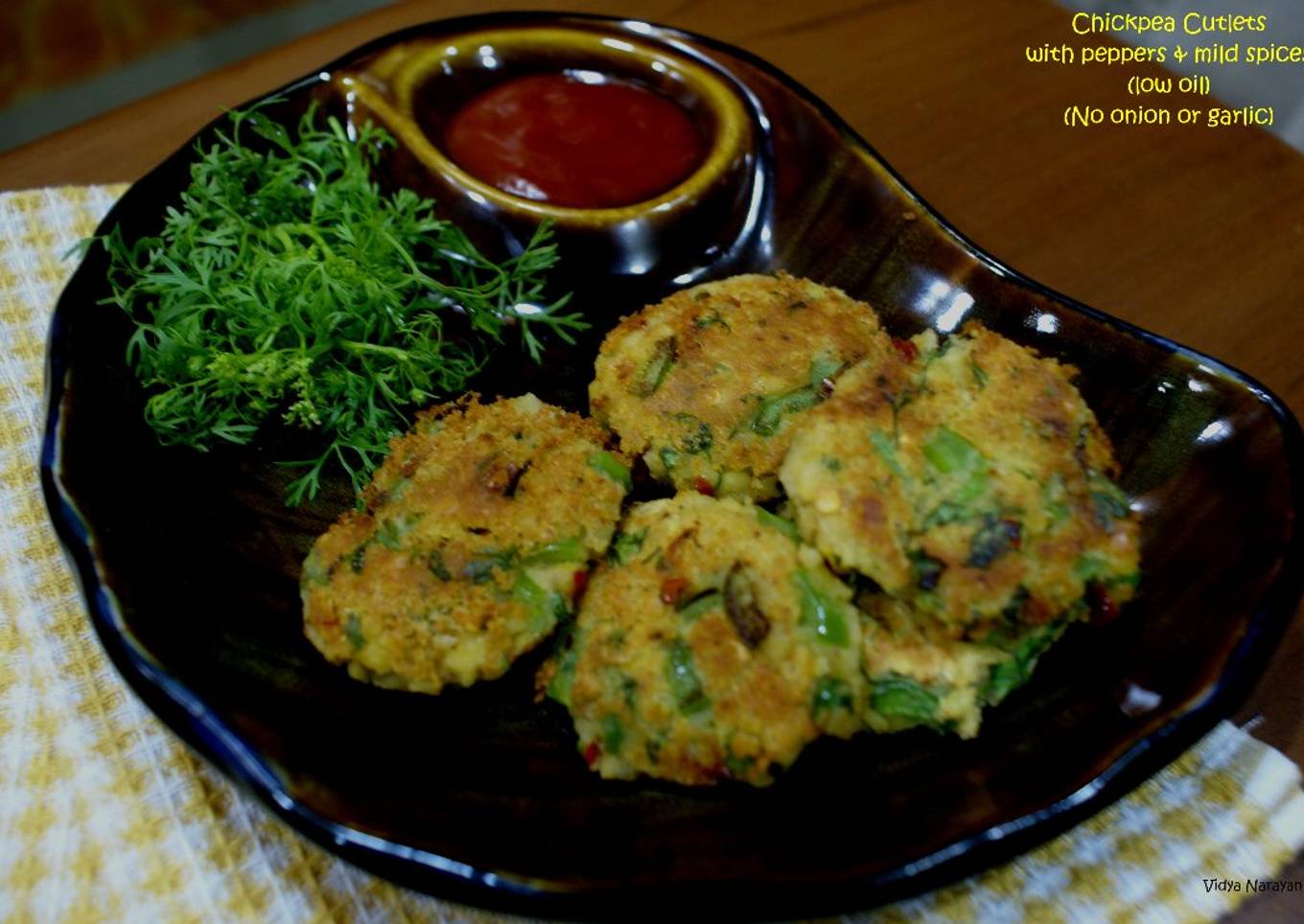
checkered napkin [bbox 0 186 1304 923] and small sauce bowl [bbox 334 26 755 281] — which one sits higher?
small sauce bowl [bbox 334 26 755 281]

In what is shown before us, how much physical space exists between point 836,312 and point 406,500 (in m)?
1.21

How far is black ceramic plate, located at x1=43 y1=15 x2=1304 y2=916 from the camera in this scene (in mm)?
1915

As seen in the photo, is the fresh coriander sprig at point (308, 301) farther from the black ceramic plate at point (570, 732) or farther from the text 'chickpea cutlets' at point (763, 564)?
the text 'chickpea cutlets' at point (763, 564)

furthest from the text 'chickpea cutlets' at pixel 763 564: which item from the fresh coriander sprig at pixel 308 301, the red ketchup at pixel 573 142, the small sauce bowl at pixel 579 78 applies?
the red ketchup at pixel 573 142

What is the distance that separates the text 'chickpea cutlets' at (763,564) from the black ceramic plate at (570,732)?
10 cm

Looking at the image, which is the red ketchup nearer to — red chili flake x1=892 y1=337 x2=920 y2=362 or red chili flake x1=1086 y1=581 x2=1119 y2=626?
red chili flake x1=892 y1=337 x2=920 y2=362

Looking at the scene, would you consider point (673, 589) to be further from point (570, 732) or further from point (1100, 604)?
point (1100, 604)

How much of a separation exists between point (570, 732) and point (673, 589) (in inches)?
15.6

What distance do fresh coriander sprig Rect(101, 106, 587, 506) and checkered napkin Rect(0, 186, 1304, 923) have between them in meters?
0.65

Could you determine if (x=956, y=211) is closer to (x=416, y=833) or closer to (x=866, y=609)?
(x=866, y=609)

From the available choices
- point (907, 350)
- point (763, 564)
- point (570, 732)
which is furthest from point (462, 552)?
point (907, 350)

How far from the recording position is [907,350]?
2537 mm

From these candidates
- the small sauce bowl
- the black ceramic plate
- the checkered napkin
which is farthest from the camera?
the small sauce bowl

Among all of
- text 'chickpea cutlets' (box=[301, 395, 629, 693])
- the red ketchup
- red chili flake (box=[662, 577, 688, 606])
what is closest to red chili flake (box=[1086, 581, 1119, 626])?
red chili flake (box=[662, 577, 688, 606])
